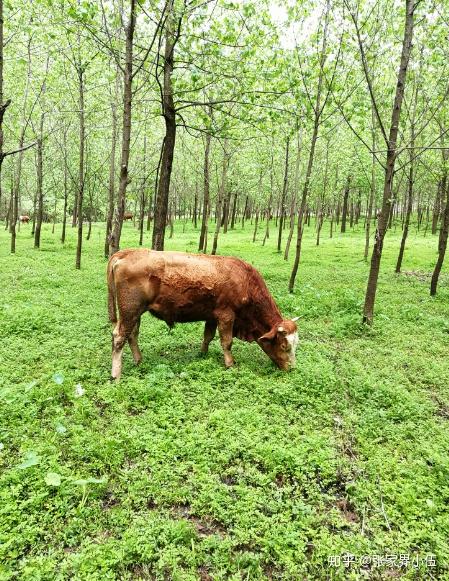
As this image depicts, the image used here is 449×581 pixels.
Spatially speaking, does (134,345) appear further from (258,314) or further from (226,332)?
(258,314)

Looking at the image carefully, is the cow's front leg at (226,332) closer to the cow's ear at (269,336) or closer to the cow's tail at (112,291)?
the cow's ear at (269,336)

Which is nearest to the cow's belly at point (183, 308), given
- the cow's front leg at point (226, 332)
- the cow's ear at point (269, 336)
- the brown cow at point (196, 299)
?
the brown cow at point (196, 299)

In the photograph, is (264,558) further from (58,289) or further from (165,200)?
(58,289)

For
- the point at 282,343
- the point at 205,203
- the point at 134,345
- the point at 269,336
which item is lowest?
the point at 134,345

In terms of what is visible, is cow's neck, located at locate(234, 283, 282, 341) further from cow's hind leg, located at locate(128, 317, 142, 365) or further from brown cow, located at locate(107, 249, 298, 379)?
cow's hind leg, located at locate(128, 317, 142, 365)

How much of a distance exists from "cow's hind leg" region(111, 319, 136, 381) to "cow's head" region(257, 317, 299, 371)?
9.00 feet

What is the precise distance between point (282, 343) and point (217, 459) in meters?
3.29

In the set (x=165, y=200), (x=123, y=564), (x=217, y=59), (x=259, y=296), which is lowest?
(x=123, y=564)

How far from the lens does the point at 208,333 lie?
891 centimetres

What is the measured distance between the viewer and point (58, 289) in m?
14.1

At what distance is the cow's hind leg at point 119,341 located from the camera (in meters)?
7.54

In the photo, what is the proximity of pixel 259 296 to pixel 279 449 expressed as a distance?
3.72 m

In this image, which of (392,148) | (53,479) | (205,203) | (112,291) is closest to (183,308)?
(112,291)

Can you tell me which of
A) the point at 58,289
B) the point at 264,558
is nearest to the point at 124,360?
the point at 264,558
